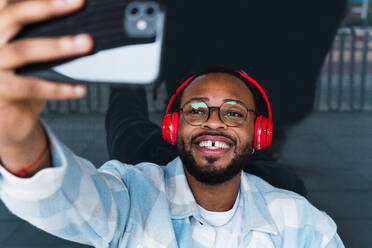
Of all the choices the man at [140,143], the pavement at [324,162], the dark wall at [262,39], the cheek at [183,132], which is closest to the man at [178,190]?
the cheek at [183,132]

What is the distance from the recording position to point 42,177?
2.90 feet

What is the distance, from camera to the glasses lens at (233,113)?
148 cm

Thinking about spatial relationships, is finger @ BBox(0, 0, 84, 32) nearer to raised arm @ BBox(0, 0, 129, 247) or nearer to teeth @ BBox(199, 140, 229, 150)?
raised arm @ BBox(0, 0, 129, 247)

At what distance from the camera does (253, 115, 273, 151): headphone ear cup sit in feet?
4.99

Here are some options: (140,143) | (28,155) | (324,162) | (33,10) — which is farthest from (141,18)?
(324,162)

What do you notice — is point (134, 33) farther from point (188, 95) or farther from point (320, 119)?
point (320, 119)

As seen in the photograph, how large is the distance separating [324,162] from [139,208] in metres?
3.32

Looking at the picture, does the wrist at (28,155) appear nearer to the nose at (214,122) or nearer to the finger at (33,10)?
the finger at (33,10)

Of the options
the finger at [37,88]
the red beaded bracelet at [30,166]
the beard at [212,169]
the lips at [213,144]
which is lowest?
the beard at [212,169]

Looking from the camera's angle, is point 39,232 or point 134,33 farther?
point 39,232

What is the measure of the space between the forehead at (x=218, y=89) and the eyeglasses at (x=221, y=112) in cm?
2

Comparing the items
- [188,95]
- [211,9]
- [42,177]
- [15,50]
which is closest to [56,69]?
[15,50]

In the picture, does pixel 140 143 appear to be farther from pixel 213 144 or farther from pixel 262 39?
pixel 262 39

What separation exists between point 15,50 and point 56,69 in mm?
53
